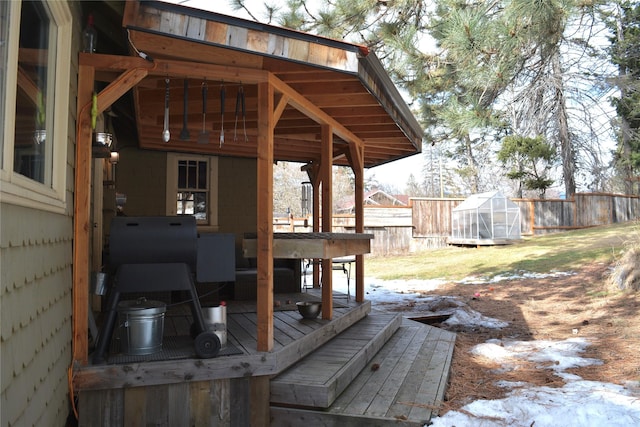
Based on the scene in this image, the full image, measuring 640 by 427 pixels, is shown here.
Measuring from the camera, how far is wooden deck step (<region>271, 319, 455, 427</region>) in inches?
126

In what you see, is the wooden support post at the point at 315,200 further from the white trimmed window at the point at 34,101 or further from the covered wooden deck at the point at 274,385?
the white trimmed window at the point at 34,101

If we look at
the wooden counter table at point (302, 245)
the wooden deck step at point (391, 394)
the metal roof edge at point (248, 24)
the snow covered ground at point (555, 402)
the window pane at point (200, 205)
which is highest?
the metal roof edge at point (248, 24)

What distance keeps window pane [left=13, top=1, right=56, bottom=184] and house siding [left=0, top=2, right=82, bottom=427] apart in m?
0.22

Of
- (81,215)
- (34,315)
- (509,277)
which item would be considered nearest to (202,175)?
(81,215)

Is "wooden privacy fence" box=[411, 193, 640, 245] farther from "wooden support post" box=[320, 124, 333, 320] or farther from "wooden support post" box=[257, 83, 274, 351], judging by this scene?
"wooden support post" box=[257, 83, 274, 351]

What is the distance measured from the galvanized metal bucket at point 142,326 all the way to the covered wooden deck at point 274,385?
103mm

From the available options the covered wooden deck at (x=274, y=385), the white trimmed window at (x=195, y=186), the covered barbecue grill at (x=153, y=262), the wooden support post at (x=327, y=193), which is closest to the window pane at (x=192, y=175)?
the white trimmed window at (x=195, y=186)

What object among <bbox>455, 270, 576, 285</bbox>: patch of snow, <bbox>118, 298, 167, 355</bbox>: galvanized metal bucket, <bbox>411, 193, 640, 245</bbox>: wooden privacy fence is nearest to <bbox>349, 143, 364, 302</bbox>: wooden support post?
<bbox>118, 298, 167, 355</bbox>: galvanized metal bucket

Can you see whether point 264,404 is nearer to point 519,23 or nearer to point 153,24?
point 153,24

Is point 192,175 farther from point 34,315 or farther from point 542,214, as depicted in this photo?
point 542,214

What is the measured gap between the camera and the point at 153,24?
2.92 metres

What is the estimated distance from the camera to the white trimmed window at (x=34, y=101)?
5.79 feet

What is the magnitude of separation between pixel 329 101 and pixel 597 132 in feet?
51.6

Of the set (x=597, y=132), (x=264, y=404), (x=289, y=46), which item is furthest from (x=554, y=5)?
(x=597, y=132)
